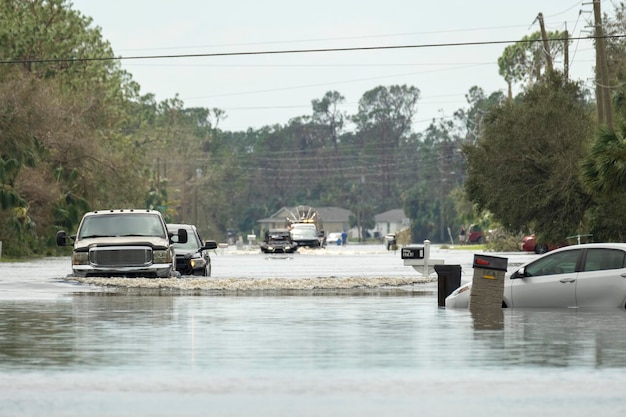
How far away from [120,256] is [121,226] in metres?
1.52

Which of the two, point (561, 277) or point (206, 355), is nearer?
point (206, 355)

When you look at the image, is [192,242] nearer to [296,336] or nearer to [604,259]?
[604,259]

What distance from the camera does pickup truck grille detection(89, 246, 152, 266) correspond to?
127 ft

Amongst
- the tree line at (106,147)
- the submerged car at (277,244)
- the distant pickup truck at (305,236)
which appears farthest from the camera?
the distant pickup truck at (305,236)

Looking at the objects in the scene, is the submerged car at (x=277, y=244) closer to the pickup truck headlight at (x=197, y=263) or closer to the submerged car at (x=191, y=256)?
the submerged car at (x=191, y=256)

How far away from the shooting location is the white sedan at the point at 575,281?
27.9 meters

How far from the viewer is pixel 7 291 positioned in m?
38.4

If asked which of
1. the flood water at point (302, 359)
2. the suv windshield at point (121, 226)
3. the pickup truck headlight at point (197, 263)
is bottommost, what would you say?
the flood water at point (302, 359)

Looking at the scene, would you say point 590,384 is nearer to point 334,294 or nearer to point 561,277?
point 561,277

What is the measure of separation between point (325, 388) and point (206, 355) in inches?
166

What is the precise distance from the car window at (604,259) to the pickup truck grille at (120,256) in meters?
14.1

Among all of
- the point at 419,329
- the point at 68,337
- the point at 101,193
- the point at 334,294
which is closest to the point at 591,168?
the point at 334,294

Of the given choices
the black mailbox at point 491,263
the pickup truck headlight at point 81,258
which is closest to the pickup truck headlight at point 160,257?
the pickup truck headlight at point 81,258

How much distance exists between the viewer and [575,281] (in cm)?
2836
